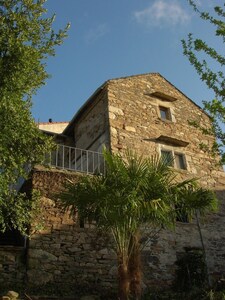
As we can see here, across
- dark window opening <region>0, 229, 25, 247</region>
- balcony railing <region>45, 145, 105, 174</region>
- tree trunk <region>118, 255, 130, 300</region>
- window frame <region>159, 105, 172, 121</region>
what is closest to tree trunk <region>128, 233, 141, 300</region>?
tree trunk <region>118, 255, 130, 300</region>

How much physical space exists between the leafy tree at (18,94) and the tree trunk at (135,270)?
2428 millimetres

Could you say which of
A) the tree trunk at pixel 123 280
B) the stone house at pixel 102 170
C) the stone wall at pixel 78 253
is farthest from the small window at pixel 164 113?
the tree trunk at pixel 123 280

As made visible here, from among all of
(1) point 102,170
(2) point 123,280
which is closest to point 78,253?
(2) point 123,280

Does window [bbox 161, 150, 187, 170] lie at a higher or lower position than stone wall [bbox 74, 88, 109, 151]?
lower

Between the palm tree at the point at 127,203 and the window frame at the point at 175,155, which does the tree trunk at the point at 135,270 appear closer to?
the palm tree at the point at 127,203

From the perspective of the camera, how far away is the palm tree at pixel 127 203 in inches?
301

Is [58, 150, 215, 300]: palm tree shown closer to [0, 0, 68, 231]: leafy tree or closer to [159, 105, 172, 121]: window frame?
[0, 0, 68, 231]: leafy tree

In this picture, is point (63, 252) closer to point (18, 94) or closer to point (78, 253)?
point (78, 253)

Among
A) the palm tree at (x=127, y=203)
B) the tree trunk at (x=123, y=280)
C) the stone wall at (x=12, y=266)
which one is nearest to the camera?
the tree trunk at (x=123, y=280)

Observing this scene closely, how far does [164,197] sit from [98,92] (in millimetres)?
6485

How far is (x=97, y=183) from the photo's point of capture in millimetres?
8109

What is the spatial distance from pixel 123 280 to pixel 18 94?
15.0ft

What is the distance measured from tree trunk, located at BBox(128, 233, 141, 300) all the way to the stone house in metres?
1.78

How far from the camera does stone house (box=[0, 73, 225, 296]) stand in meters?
8.88
